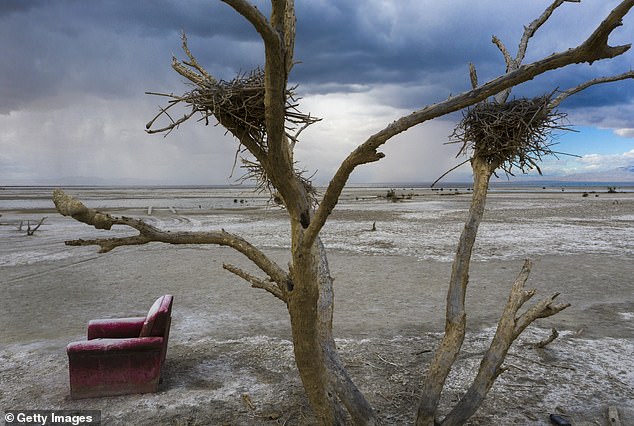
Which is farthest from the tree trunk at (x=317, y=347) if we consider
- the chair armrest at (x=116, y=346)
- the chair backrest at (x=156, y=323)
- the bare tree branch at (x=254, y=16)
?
the chair armrest at (x=116, y=346)

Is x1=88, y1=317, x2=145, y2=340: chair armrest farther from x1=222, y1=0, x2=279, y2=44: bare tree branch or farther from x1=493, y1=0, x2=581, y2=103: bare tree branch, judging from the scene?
x1=493, y1=0, x2=581, y2=103: bare tree branch

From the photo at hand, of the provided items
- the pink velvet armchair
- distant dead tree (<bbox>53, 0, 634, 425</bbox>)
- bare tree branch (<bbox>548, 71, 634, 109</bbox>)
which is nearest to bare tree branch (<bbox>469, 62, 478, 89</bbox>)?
distant dead tree (<bbox>53, 0, 634, 425</bbox>)

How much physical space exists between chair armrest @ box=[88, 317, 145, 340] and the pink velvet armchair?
580 mm

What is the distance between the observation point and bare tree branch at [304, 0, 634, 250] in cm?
262

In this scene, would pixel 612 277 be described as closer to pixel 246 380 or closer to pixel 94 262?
pixel 246 380

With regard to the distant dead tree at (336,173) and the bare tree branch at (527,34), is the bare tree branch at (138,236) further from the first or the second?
the bare tree branch at (527,34)

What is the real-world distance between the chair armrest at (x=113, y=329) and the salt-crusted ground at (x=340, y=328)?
0.72 m

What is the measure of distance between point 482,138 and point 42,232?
22.3 meters

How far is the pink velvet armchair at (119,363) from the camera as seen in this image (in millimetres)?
5355

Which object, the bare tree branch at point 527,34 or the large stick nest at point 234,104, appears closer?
the large stick nest at point 234,104

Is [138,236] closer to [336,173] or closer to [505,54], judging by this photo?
[336,173]

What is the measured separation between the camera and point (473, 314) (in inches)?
349

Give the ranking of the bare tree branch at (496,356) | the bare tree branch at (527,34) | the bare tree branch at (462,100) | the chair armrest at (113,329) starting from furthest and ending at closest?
the chair armrest at (113,329), the bare tree branch at (527,34), the bare tree branch at (496,356), the bare tree branch at (462,100)

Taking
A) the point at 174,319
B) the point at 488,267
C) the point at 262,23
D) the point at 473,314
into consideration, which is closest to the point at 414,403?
A: the point at 473,314
